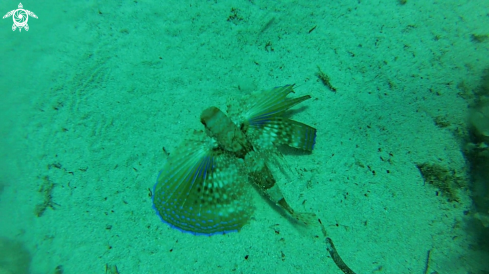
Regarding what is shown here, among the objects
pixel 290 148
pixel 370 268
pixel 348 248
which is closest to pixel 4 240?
pixel 290 148

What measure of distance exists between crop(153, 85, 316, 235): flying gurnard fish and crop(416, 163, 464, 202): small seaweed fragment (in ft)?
5.41

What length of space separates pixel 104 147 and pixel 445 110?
510 centimetres

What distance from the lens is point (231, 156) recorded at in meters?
3.26

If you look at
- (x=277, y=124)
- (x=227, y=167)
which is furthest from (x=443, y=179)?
(x=227, y=167)

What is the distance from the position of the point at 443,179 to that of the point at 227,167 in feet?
9.80

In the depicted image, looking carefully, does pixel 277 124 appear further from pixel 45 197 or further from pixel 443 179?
pixel 45 197

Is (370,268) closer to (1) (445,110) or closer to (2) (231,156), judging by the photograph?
(2) (231,156)

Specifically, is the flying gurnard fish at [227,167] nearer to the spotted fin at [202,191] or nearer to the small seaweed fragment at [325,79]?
the spotted fin at [202,191]

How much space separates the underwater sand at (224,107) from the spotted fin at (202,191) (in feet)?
0.57

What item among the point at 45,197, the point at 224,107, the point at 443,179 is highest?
the point at 45,197

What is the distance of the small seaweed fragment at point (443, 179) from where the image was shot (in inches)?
122

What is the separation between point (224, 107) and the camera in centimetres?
368

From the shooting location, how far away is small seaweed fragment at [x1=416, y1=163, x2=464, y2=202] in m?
3.10

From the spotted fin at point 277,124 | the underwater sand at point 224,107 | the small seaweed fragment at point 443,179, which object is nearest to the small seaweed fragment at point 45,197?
the underwater sand at point 224,107
